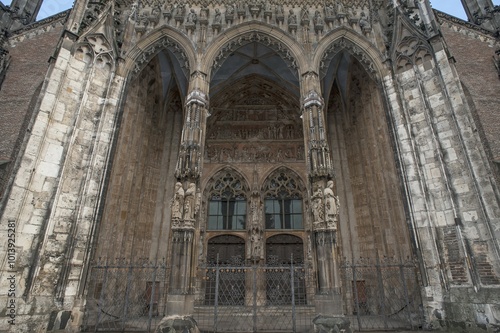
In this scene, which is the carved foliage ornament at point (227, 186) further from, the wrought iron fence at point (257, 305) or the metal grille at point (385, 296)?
the metal grille at point (385, 296)

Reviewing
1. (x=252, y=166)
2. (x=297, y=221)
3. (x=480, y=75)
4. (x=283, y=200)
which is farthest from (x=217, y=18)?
(x=480, y=75)

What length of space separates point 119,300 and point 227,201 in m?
6.01

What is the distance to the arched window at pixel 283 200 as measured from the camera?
13641mm

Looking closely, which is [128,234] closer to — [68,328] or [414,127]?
[68,328]

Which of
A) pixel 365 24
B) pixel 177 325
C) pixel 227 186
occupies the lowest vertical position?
pixel 177 325

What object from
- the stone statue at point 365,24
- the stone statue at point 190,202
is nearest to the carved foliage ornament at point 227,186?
the stone statue at point 190,202

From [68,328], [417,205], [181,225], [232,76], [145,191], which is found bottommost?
[68,328]

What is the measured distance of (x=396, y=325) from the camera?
8.35 metres

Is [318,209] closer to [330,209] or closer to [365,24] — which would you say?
[330,209]

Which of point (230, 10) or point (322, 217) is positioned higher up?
point (230, 10)

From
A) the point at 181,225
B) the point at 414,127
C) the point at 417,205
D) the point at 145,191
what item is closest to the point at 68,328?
the point at 181,225

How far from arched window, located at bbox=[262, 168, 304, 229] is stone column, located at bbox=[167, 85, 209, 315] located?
5.37 m

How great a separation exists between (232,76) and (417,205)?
31.9 feet

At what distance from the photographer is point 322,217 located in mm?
8461
